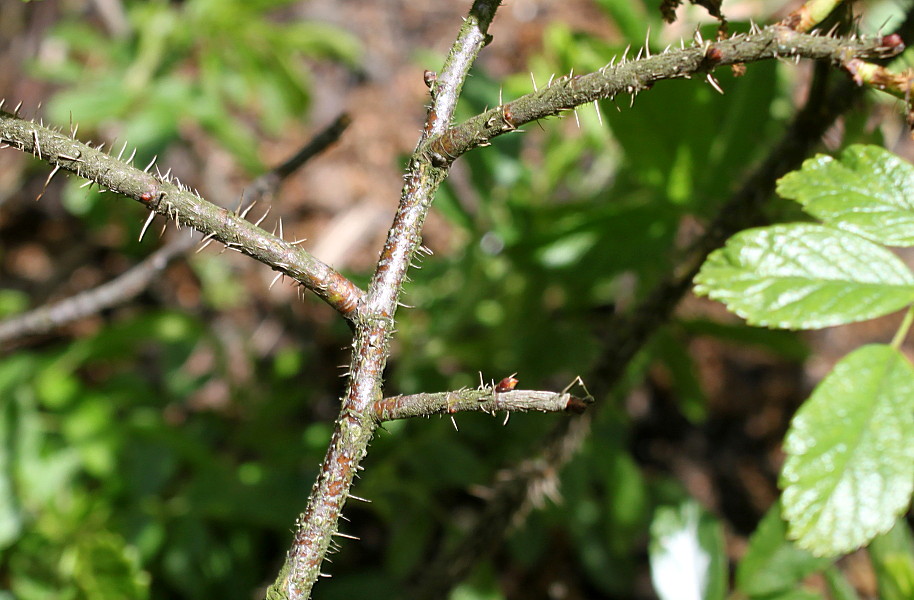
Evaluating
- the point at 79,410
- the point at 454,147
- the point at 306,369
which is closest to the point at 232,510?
the point at 79,410

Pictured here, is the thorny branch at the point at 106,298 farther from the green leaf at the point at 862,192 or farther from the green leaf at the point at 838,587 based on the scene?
the green leaf at the point at 838,587

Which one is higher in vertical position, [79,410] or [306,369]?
[306,369]

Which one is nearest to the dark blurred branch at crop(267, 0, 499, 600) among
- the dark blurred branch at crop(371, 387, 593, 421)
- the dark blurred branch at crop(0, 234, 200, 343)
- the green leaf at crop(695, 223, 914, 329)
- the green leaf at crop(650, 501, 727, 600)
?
the dark blurred branch at crop(371, 387, 593, 421)

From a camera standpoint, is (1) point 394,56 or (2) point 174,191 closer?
(2) point 174,191

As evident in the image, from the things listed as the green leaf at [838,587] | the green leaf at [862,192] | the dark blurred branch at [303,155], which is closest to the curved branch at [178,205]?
the dark blurred branch at [303,155]

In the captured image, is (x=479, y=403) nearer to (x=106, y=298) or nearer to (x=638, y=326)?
(x=638, y=326)

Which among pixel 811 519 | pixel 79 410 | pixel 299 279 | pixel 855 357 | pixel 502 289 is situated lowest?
pixel 811 519

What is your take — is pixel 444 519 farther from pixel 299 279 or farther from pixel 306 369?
pixel 299 279
